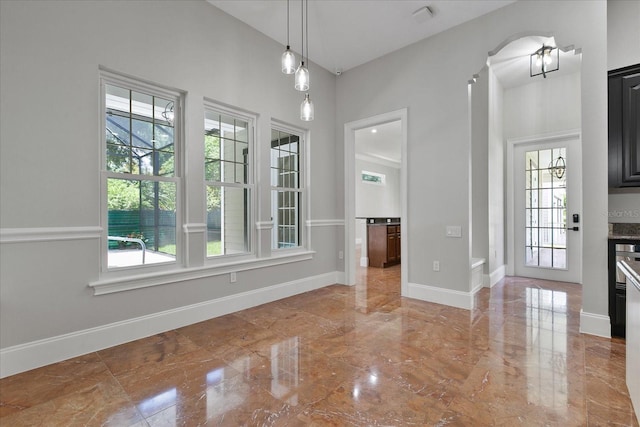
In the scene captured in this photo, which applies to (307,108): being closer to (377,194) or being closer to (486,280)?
(486,280)

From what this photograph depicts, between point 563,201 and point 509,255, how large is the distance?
47.5 inches

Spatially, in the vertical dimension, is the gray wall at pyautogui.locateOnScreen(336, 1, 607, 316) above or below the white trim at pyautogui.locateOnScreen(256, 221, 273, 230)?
above

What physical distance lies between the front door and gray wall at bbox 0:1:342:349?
4953mm

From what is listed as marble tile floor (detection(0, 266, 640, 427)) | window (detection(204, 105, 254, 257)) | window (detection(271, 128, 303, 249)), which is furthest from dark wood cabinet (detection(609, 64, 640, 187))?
window (detection(204, 105, 254, 257))

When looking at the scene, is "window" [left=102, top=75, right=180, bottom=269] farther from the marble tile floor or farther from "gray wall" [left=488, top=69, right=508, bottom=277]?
→ "gray wall" [left=488, top=69, right=508, bottom=277]

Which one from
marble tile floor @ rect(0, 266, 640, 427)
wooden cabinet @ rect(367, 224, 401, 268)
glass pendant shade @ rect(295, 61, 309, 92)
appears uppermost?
glass pendant shade @ rect(295, 61, 309, 92)

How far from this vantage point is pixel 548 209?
5031mm

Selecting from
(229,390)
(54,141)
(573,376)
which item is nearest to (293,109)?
(54,141)

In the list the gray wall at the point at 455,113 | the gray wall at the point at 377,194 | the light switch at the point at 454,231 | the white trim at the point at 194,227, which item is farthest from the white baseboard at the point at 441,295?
the gray wall at the point at 377,194

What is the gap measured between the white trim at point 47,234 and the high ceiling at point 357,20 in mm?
2653

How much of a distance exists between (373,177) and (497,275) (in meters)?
5.60

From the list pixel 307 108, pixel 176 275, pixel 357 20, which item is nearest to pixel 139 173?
pixel 176 275

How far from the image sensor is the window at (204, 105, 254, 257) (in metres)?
3.41

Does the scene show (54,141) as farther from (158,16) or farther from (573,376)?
(573,376)
